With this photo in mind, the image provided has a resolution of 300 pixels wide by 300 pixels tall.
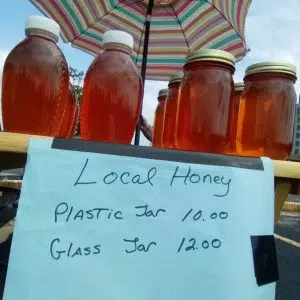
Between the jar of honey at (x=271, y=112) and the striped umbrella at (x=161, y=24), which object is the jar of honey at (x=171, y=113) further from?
the striped umbrella at (x=161, y=24)

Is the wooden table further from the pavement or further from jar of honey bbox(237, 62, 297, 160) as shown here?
the pavement

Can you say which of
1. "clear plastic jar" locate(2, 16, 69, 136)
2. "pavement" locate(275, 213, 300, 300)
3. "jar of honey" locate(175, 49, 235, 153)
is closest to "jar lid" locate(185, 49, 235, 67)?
"jar of honey" locate(175, 49, 235, 153)

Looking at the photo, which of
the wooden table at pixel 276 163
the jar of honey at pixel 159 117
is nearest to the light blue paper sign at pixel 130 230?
the wooden table at pixel 276 163

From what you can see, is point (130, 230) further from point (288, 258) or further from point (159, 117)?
point (288, 258)

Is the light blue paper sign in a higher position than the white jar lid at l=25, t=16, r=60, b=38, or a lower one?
lower

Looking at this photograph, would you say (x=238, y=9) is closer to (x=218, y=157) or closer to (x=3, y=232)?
(x=218, y=157)

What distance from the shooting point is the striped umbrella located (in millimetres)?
1975

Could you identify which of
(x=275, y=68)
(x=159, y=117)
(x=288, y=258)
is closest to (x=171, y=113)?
(x=159, y=117)

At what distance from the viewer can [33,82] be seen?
25.1 inches

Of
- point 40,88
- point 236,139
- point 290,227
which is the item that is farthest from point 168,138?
point 290,227

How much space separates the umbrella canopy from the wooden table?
135 centimetres

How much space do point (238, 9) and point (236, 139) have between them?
1418 mm

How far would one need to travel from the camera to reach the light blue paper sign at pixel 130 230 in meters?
0.56

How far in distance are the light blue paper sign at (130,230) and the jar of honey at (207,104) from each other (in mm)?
74
